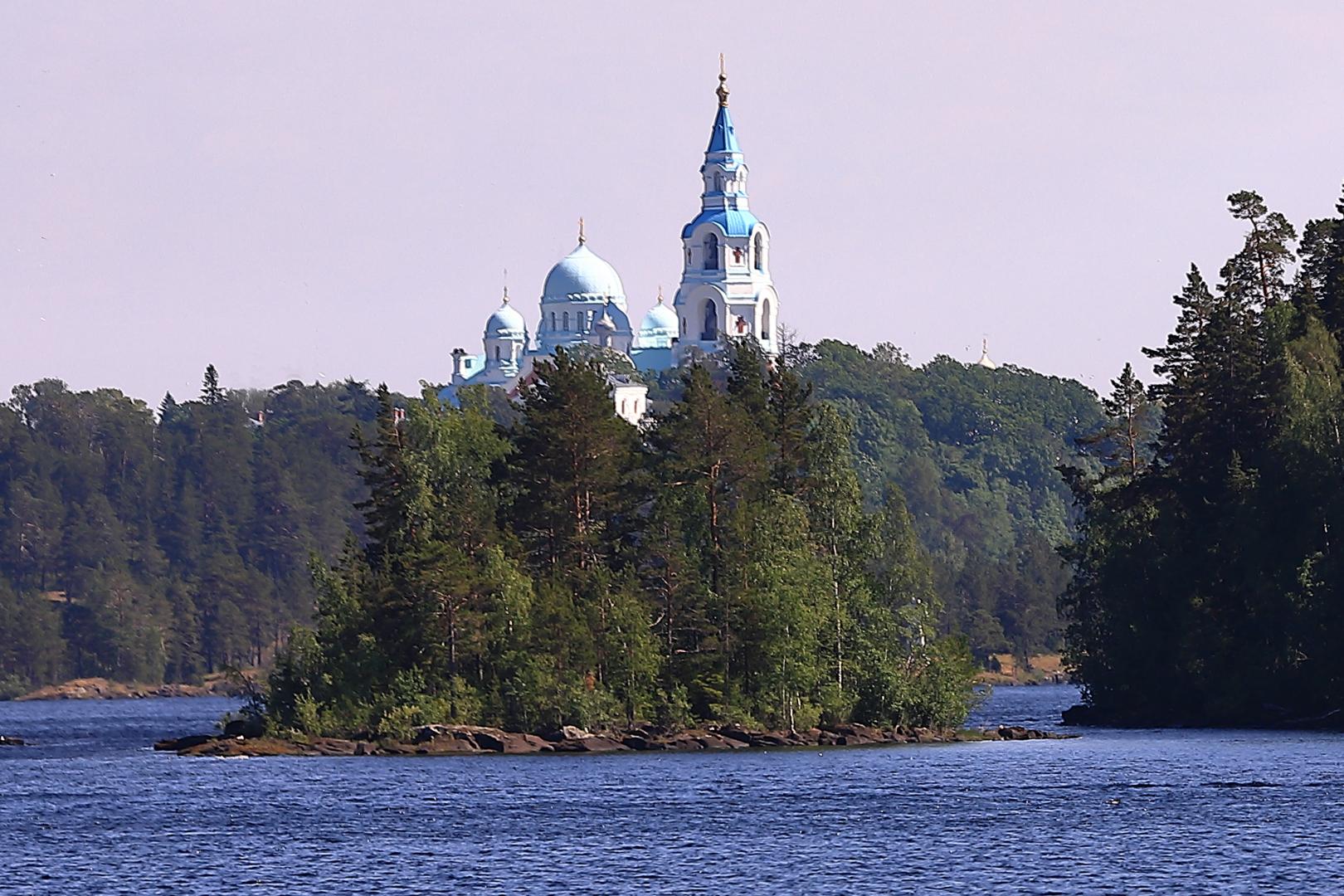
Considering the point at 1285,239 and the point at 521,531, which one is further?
the point at 1285,239

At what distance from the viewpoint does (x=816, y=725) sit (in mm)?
80250

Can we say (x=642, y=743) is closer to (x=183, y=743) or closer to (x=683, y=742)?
(x=683, y=742)

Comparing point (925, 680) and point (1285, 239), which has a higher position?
point (1285, 239)

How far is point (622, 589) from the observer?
79875 millimetres

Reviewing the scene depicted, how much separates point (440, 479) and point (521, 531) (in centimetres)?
312

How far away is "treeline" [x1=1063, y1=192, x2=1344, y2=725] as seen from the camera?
82500 millimetres

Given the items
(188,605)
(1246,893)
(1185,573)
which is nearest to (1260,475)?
(1185,573)

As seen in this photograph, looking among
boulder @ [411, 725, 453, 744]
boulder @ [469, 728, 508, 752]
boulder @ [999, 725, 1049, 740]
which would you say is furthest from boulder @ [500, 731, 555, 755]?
boulder @ [999, 725, 1049, 740]

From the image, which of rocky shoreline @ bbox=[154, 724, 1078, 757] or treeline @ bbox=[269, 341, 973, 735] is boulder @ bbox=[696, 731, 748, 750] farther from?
treeline @ bbox=[269, 341, 973, 735]

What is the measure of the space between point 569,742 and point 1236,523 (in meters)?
23.8

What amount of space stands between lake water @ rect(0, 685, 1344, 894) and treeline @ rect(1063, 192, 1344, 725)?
3875 millimetres

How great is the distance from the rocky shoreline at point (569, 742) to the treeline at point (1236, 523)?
11.9 metres

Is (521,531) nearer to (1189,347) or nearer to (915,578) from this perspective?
(915,578)

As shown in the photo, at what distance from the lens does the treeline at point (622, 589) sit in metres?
78.2
